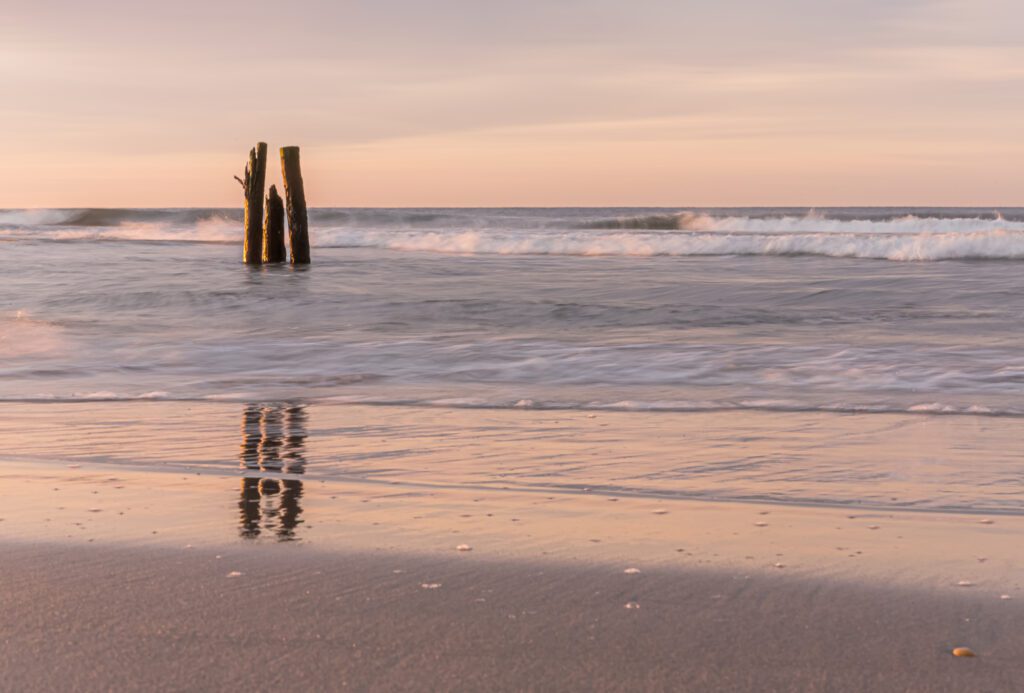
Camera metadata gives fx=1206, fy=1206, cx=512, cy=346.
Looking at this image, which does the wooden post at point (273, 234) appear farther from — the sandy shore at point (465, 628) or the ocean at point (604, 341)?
the sandy shore at point (465, 628)

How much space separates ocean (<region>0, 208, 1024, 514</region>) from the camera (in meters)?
6.59

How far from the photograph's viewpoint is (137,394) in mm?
8266

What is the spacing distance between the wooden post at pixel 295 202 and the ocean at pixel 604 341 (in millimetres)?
543

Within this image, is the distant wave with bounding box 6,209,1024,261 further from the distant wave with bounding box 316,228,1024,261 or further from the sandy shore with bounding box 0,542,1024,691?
the sandy shore with bounding box 0,542,1024,691

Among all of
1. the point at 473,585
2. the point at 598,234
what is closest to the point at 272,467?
the point at 473,585

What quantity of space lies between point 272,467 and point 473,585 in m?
2.30

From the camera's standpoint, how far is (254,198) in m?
23.9

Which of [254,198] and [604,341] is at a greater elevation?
[254,198]

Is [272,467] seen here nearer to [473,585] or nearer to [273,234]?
[473,585]

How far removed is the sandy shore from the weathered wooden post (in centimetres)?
2104

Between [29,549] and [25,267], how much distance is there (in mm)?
22276

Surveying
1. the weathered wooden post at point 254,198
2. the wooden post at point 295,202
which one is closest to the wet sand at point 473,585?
the wooden post at point 295,202

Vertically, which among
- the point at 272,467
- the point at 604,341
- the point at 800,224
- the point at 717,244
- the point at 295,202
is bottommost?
the point at 604,341

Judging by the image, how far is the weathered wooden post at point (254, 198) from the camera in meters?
23.6
